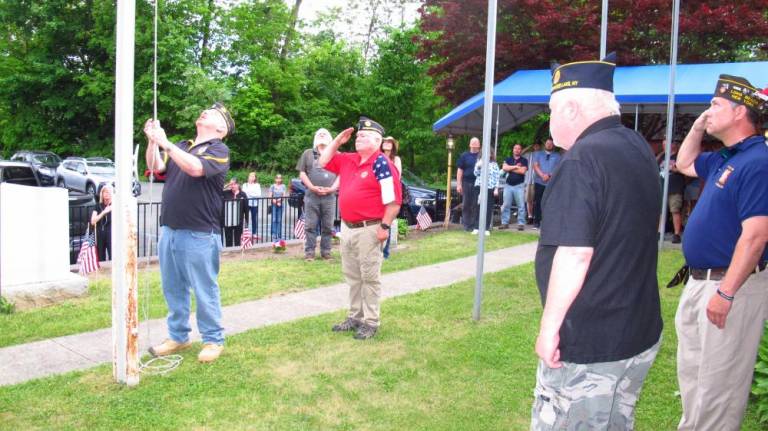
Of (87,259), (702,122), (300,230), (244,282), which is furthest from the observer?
(300,230)

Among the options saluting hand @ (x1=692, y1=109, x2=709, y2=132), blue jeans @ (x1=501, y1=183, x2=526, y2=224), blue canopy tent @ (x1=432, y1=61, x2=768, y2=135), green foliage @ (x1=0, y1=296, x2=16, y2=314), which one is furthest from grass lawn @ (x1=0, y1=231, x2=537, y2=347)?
saluting hand @ (x1=692, y1=109, x2=709, y2=132)

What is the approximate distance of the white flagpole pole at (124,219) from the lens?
4246 mm

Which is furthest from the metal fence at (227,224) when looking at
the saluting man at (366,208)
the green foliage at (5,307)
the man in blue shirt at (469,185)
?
the saluting man at (366,208)

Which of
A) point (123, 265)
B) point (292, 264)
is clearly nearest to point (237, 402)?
point (123, 265)

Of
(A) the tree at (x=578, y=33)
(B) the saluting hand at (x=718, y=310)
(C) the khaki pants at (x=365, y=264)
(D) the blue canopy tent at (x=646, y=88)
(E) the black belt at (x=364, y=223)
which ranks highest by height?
(A) the tree at (x=578, y=33)

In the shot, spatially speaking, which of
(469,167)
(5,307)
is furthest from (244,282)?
(469,167)

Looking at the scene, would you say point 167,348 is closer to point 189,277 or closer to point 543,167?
point 189,277

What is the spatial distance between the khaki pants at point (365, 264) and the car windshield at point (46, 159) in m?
27.0

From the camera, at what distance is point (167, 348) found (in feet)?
17.2

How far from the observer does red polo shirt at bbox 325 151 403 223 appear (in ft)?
18.8

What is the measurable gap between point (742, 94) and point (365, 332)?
11.9 feet

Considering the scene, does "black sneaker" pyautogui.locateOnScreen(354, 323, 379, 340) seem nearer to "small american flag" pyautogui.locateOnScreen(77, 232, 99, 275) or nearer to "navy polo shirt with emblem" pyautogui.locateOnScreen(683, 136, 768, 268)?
"navy polo shirt with emblem" pyautogui.locateOnScreen(683, 136, 768, 268)

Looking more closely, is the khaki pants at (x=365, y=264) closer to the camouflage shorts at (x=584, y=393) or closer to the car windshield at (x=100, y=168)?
the camouflage shorts at (x=584, y=393)

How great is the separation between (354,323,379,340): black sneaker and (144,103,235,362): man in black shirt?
1251 mm
